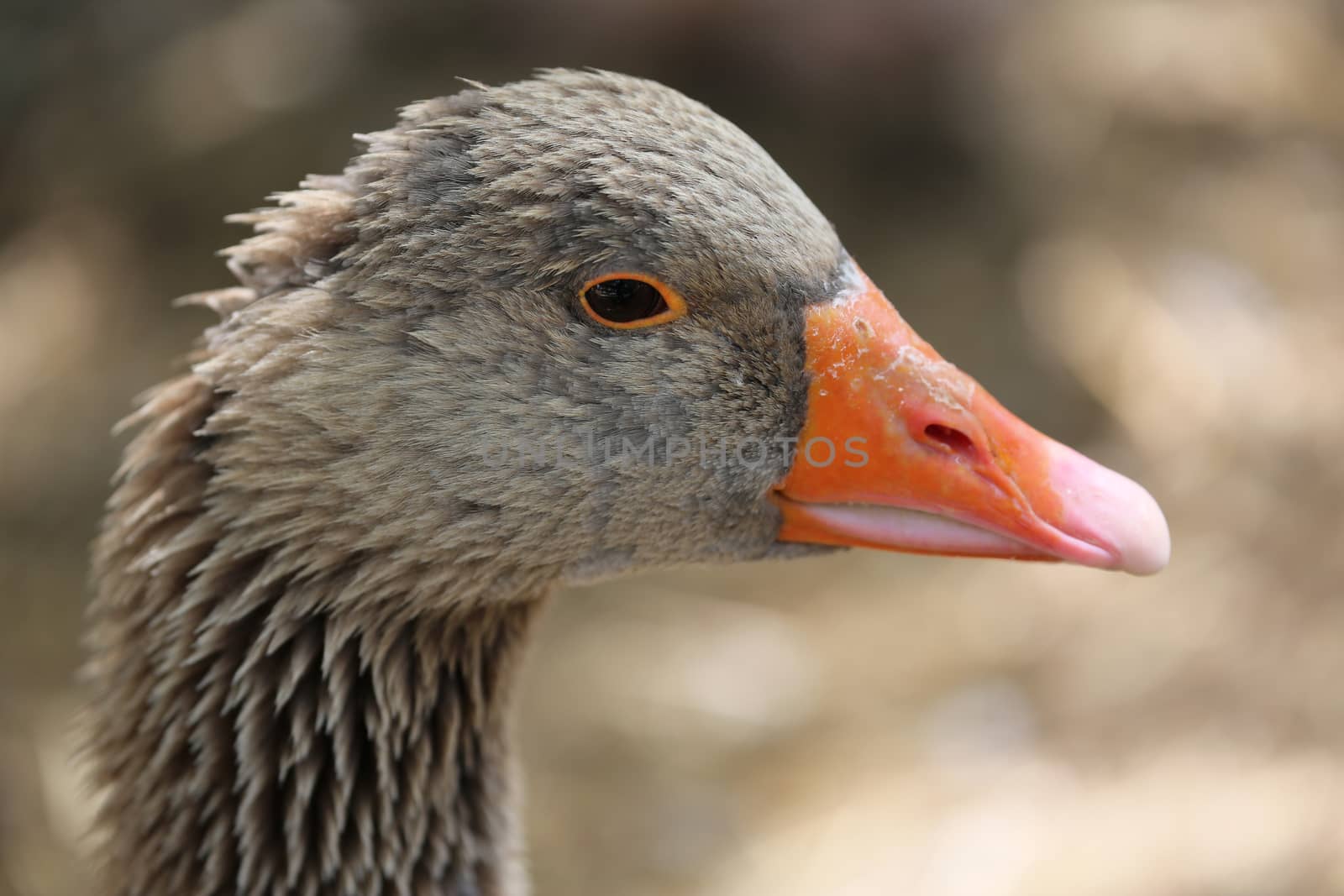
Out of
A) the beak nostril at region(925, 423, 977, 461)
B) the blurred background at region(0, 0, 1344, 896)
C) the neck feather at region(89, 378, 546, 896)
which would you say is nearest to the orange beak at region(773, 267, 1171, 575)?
the beak nostril at region(925, 423, 977, 461)

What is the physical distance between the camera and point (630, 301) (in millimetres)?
2520

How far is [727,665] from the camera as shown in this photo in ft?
20.2

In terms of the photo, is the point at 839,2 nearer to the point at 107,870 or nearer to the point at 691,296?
the point at 691,296

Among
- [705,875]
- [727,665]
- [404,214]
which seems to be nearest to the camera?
[404,214]

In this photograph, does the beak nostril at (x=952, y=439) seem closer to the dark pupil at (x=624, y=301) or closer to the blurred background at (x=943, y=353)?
the dark pupil at (x=624, y=301)

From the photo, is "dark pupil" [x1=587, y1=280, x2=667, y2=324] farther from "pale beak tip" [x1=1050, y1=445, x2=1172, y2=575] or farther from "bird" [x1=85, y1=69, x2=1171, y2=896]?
"pale beak tip" [x1=1050, y1=445, x2=1172, y2=575]

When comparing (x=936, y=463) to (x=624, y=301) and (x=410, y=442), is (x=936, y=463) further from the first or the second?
(x=410, y=442)

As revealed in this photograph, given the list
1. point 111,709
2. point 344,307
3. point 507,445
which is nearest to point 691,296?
point 507,445

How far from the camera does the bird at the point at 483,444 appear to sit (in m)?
2.49

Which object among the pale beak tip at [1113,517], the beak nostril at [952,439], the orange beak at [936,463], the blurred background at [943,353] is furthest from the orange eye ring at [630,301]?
the blurred background at [943,353]

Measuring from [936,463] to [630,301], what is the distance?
71 cm

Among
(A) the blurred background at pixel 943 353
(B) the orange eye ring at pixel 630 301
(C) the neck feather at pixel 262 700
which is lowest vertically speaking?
(C) the neck feather at pixel 262 700

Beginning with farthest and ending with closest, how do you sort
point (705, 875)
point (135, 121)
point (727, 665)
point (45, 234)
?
point (135, 121)
point (45, 234)
point (727, 665)
point (705, 875)

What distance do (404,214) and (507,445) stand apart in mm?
500
